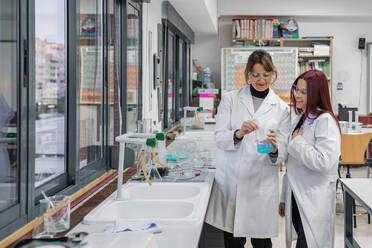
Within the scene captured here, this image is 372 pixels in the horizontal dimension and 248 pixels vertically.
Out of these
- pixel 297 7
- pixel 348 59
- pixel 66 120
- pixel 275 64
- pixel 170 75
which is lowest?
pixel 66 120

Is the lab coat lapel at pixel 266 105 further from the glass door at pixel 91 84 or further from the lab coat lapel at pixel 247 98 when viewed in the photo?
the glass door at pixel 91 84

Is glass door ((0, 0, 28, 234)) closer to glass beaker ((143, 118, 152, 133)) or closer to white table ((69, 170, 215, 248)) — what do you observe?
white table ((69, 170, 215, 248))

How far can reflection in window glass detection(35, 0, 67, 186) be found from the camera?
204 cm

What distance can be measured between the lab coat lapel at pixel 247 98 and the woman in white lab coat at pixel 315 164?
31 cm

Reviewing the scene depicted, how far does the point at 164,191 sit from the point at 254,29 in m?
6.20

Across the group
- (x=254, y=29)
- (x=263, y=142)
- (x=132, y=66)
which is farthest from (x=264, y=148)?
(x=254, y=29)

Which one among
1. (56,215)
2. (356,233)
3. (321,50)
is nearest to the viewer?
(56,215)

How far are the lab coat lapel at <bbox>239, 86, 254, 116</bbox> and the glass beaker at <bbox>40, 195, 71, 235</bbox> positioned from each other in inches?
53.8

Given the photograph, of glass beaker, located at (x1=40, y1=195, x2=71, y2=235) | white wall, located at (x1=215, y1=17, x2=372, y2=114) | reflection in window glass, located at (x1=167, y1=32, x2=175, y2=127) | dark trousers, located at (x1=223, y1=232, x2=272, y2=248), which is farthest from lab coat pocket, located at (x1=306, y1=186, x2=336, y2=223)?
white wall, located at (x1=215, y1=17, x2=372, y2=114)

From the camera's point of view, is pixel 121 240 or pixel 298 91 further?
pixel 298 91

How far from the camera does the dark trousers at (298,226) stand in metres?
2.37

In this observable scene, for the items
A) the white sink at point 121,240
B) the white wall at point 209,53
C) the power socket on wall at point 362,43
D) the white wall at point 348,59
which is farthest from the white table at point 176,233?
the power socket on wall at point 362,43

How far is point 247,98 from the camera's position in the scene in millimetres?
2613

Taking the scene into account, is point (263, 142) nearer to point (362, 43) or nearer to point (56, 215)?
point (56, 215)
